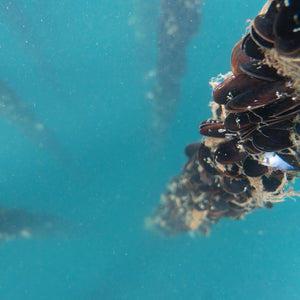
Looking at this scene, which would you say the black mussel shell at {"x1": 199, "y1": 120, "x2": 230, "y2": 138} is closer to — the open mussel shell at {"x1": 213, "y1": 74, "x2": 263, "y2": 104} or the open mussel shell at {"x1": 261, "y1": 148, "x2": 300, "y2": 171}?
the open mussel shell at {"x1": 213, "y1": 74, "x2": 263, "y2": 104}

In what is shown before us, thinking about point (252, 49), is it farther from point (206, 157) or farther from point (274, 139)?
point (206, 157)

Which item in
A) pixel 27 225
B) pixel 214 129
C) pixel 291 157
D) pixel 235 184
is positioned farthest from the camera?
pixel 27 225

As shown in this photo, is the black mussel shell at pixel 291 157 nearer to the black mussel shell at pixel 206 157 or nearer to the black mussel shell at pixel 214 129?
the black mussel shell at pixel 214 129

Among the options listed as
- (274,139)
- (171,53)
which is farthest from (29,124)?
(274,139)

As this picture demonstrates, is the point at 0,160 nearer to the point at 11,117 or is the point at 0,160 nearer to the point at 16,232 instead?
the point at 11,117

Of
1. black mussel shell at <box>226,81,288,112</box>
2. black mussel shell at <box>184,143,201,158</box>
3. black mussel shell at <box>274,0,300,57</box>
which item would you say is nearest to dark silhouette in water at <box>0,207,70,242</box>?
black mussel shell at <box>184,143,201,158</box>

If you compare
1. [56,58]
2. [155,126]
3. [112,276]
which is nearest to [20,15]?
[56,58]

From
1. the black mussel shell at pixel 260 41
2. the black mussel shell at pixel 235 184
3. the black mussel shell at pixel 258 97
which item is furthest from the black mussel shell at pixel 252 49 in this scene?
the black mussel shell at pixel 235 184

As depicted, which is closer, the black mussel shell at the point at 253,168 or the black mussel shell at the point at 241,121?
the black mussel shell at the point at 241,121
